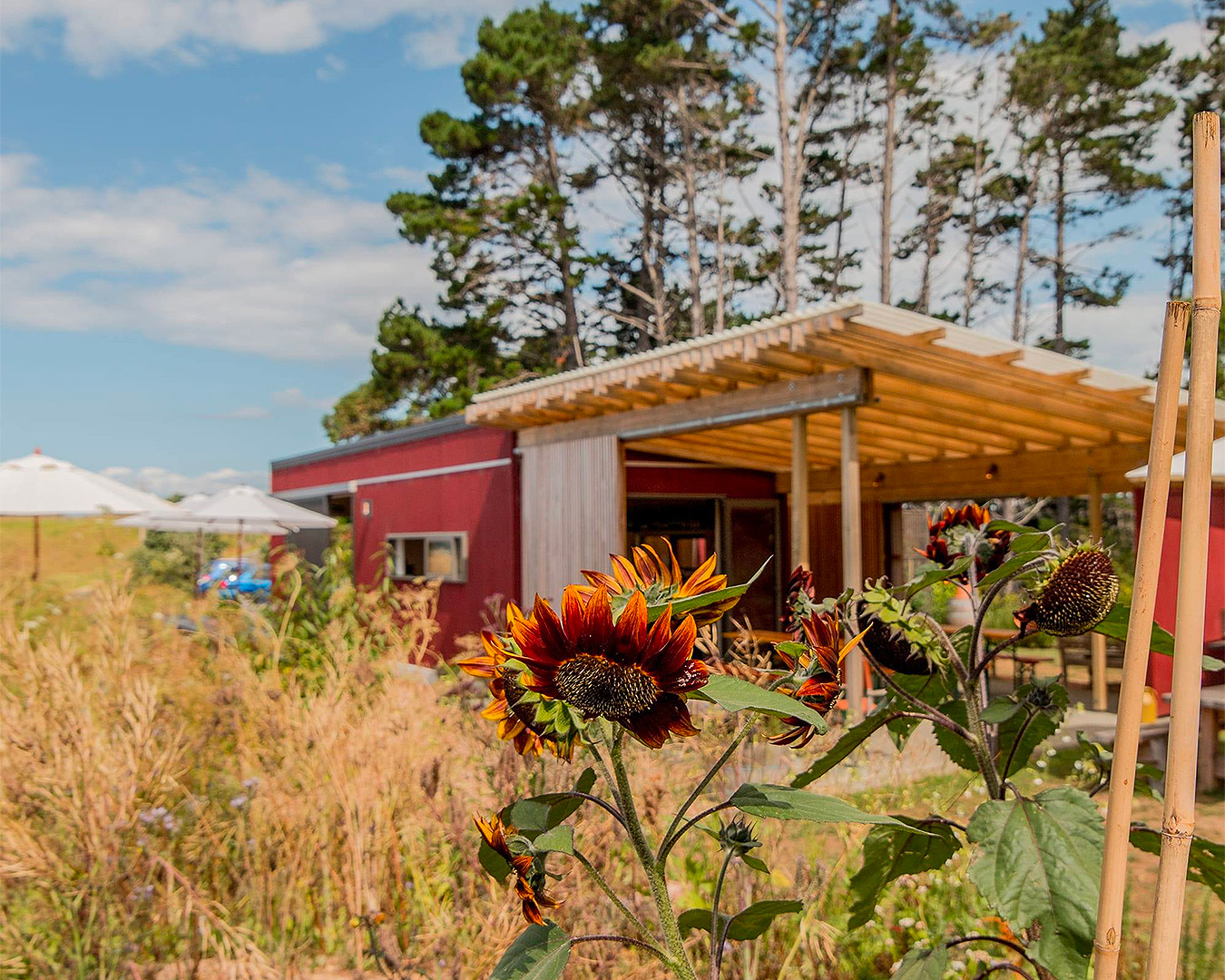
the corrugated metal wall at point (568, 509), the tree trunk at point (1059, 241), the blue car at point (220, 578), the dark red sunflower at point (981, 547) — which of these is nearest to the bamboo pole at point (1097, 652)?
the corrugated metal wall at point (568, 509)

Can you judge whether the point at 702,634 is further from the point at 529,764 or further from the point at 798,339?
the point at 798,339

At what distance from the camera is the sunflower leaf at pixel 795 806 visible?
30.0 inches

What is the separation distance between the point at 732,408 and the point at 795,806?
6.10 meters

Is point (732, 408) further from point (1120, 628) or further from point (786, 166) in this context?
point (786, 166)

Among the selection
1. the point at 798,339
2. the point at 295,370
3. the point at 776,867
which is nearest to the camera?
the point at 776,867

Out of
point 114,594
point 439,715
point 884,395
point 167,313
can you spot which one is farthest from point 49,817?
point 167,313

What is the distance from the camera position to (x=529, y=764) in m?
2.03

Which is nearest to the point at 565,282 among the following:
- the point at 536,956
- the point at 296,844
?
the point at 296,844

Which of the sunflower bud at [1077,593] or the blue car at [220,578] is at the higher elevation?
the sunflower bud at [1077,593]

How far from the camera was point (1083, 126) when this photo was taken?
18.5 meters

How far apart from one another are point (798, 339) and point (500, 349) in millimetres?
15033

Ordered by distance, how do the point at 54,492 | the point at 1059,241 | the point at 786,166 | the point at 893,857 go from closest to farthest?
the point at 893,857 → the point at 54,492 → the point at 786,166 → the point at 1059,241

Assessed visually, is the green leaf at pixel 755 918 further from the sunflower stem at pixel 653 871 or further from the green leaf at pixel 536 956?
the green leaf at pixel 536 956

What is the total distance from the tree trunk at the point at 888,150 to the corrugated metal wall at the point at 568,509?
12.3 m
